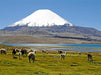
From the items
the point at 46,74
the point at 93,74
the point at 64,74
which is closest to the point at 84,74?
the point at 93,74

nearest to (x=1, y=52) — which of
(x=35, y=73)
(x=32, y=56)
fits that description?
(x=32, y=56)

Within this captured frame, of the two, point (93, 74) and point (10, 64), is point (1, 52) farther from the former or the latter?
point (93, 74)

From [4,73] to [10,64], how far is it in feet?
29.8

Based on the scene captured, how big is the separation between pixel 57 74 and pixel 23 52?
30.5 meters

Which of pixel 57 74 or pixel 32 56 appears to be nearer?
pixel 57 74

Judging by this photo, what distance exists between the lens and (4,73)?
984 inches

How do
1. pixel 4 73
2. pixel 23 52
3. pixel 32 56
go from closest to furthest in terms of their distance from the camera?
pixel 4 73, pixel 32 56, pixel 23 52

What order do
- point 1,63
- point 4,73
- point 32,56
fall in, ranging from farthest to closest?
point 32,56 → point 1,63 → point 4,73

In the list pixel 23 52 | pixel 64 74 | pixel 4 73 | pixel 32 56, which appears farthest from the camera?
pixel 23 52

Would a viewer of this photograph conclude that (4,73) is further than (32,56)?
No

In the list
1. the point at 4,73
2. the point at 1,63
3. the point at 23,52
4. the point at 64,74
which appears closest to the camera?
the point at 4,73

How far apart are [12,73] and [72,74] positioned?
27.8 feet

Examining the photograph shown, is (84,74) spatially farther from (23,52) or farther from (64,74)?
(23,52)

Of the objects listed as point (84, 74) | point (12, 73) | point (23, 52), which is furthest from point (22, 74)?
point (23, 52)
